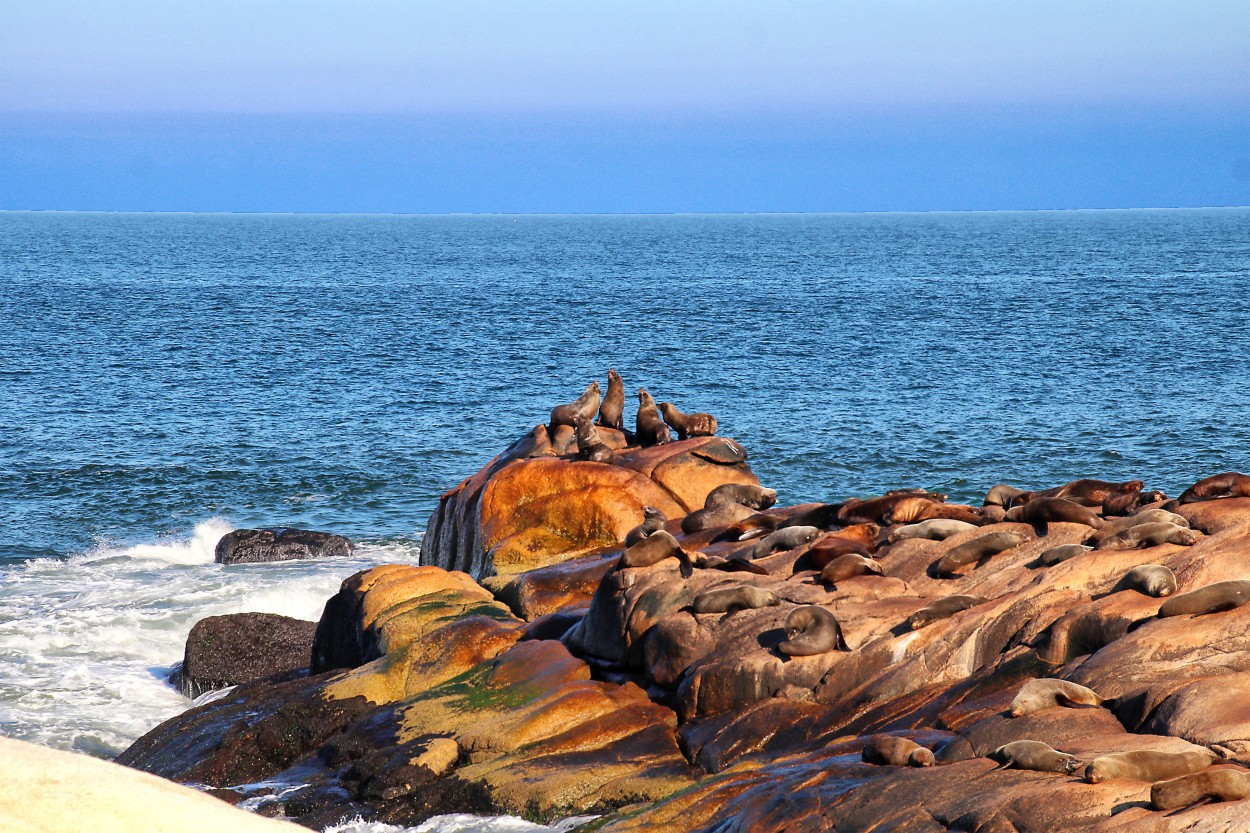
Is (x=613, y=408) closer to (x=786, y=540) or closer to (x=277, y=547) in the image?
(x=786, y=540)

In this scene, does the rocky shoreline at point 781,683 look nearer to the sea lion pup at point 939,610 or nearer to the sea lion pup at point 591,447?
the sea lion pup at point 939,610

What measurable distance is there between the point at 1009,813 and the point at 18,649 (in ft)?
62.2

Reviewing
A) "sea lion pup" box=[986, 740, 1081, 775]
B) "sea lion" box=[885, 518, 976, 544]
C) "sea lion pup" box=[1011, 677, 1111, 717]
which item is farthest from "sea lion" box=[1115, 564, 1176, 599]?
"sea lion pup" box=[986, 740, 1081, 775]

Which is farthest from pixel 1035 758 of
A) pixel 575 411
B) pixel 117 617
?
pixel 117 617

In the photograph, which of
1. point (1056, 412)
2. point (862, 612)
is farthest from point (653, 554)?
point (1056, 412)

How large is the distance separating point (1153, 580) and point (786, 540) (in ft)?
15.4

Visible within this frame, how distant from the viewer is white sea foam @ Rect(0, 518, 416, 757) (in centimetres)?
1889

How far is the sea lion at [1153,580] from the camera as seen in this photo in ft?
37.9

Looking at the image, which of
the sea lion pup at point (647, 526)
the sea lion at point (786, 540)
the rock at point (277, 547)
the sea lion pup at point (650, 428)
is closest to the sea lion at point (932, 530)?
the sea lion at point (786, 540)

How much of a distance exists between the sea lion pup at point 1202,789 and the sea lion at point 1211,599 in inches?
123

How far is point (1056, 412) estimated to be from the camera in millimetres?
40688

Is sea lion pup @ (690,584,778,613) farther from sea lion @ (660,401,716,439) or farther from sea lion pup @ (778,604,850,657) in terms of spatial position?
sea lion @ (660,401,716,439)

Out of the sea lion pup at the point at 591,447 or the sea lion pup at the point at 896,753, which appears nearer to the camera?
the sea lion pup at the point at 896,753

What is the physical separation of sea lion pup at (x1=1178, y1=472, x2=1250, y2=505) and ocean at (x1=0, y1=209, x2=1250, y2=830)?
14339mm
